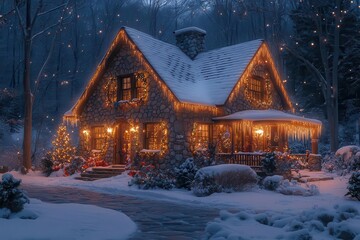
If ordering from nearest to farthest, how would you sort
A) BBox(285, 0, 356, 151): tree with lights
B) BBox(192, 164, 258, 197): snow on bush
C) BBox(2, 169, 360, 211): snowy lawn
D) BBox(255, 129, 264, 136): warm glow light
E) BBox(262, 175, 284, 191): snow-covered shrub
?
1. BBox(2, 169, 360, 211): snowy lawn
2. BBox(192, 164, 258, 197): snow on bush
3. BBox(262, 175, 284, 191): snow-covered shrub
4. BBox(255, 129, 264, 136): warm glow light
5. BBox(285, 0, 356, 151): tree with lights

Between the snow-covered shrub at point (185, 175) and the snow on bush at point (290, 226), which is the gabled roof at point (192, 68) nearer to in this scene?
the snow-covered shrub at point (185, 175)

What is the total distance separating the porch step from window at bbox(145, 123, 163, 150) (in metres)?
1.72

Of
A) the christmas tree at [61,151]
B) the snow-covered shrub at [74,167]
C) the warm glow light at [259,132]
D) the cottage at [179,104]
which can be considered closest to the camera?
the cottage at [179,104]

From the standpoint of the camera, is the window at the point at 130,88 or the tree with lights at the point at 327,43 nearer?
the window at the point at 130,88

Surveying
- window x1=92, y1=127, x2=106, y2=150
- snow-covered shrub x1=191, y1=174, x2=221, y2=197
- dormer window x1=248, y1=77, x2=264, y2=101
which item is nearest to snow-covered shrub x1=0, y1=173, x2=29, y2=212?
snow-covered shrub x1=191, y1=174, x2=221, y2=197

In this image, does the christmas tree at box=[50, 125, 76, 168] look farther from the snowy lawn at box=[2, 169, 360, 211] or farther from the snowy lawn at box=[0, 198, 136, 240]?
the snowy lawn at box=[0, 198, 136, 240]

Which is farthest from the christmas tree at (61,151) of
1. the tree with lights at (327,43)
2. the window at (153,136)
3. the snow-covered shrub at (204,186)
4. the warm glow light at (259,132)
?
the tree with lights at (327,43)

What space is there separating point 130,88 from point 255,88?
702 centimetres

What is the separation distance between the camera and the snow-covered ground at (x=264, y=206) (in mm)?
7102

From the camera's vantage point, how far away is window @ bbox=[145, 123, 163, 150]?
1914cm

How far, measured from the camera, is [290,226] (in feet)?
23.9

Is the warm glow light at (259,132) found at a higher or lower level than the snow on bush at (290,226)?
higher

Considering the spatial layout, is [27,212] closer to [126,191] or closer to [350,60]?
[126,191]

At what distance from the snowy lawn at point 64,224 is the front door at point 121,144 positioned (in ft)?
38.1
